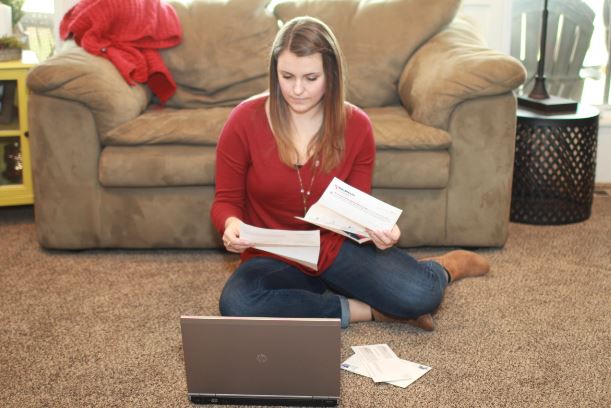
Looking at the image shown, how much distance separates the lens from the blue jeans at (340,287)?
204 centimetres

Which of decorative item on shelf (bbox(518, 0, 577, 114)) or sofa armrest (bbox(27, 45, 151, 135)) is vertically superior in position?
sofa armrest (bbox(27, 45, 151, 135))

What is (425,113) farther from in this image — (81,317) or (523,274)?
(81,317)

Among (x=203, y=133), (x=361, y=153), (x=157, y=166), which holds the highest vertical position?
(x=361, y=153)

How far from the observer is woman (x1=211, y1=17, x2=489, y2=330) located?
2.02 metres

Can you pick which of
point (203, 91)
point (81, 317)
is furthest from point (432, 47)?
point (81, 317)

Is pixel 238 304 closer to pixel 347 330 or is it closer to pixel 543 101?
pixel 347 330

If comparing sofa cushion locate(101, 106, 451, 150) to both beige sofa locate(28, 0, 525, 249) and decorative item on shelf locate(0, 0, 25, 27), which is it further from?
decorative item on shelf locate(0, 0, 25, 27)

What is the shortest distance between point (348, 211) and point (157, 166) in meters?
1.05

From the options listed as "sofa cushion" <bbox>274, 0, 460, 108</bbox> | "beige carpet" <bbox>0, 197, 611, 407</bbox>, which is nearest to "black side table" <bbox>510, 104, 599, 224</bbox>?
"beige carpet" <bbox>0, 197, 611, 407</bbox>

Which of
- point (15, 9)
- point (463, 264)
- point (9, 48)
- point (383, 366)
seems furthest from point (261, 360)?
point (15, 9)

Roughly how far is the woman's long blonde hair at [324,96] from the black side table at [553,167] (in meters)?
1.25

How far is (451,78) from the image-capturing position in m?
2.69

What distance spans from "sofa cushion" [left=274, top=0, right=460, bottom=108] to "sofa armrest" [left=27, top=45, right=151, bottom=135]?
2.74ft

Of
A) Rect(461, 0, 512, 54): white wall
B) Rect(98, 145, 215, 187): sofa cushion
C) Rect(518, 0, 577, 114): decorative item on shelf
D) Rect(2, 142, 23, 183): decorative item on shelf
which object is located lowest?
Rect(2, 142, 23, 183): decorative item on shelf
